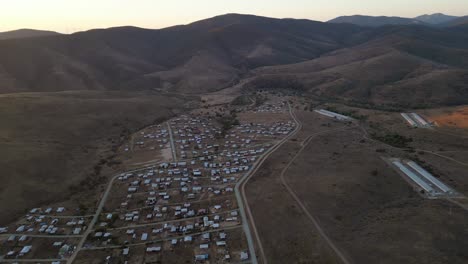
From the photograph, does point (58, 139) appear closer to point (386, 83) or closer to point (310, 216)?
point (310, 216)

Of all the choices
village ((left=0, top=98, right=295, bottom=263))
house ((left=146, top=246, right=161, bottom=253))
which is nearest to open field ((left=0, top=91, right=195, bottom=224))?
village ((left=0, top=98, right=295, bottom=263))

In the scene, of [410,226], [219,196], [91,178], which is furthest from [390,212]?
[91,178]

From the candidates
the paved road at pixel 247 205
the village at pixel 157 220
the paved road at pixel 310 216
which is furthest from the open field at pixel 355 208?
the village at pixel 157 220

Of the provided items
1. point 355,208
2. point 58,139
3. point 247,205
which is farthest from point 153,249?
point 58,139

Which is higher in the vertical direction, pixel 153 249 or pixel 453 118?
pixel 453 118

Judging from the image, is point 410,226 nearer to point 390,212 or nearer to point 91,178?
point 390,212

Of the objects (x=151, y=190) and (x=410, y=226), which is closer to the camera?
(x=410, y=226)
